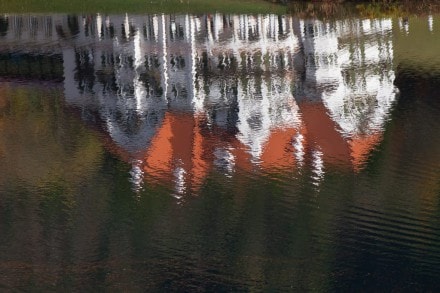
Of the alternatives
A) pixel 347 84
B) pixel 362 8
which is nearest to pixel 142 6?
pixel 362 8

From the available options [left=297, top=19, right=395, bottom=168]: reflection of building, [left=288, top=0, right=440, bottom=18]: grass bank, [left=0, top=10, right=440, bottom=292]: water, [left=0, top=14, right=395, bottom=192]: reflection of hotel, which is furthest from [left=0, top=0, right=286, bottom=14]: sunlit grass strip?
[left=0, top=10, right=440, bottom=292]: water

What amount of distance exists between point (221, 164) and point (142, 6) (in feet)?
72.7

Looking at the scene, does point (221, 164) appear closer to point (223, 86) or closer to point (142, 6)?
point (223, 86)

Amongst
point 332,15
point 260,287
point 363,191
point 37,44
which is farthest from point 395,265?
point 332,15

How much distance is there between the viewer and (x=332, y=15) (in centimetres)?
3625

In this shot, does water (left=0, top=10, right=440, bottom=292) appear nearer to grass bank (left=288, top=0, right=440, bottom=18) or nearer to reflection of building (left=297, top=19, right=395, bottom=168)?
reflection of building (left=297, top=19, right=395, bottom=168)

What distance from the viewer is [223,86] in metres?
23.6

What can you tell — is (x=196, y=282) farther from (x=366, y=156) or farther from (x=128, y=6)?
(x=128, y=6)

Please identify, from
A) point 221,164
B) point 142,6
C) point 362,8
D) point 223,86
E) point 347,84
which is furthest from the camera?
point 142,6

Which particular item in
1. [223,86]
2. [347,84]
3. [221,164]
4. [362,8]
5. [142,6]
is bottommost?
[221,164]

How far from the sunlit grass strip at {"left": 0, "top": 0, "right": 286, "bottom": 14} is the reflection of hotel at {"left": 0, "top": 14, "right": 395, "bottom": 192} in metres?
1.30

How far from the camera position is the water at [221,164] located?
12320 mm

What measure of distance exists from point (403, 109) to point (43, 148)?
755 centimetres

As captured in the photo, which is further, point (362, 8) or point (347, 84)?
point (362, 8)
